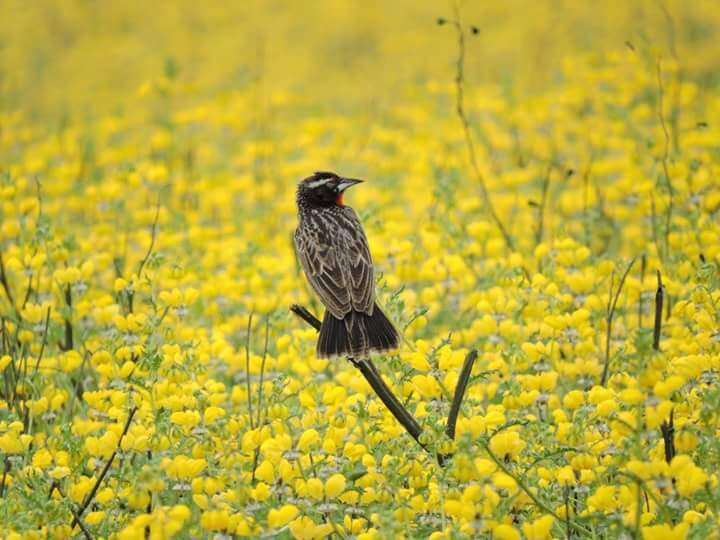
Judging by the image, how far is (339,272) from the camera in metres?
4.46

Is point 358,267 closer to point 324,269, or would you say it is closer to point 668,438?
point 324,269

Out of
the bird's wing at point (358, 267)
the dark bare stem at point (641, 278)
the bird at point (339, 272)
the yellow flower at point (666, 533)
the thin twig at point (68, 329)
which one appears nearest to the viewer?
the yellow flower at point (666, 533)

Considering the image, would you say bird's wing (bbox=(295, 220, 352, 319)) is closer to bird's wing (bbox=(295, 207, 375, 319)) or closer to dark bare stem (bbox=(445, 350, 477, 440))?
bird's wing (bbox=(295, 207, 375, 319))

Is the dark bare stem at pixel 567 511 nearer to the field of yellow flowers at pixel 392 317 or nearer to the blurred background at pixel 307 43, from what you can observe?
the field of yellow flowers at pixel 392 317

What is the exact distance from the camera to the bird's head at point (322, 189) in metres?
5.04

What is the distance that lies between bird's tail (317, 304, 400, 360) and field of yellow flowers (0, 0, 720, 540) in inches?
4.1

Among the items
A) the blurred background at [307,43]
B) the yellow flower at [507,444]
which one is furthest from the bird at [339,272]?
the blurred background at [307,43]

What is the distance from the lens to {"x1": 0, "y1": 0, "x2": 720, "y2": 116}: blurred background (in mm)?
14422

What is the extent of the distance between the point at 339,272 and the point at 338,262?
3.9 inches

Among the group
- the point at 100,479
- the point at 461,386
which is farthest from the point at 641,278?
the point at 100,479

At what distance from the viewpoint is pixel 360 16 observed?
18.5 meters

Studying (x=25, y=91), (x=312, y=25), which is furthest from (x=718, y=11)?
(x=25, y=91)

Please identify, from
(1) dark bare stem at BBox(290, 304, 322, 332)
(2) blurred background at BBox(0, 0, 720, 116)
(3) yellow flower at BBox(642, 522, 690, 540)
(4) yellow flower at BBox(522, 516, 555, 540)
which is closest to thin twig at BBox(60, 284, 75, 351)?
(1) dark bare stem at BBox(290, 304, 322, 332)

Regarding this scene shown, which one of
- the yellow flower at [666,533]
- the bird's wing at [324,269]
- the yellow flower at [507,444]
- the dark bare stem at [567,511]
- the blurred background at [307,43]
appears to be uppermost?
the blurred background at [307,43]
